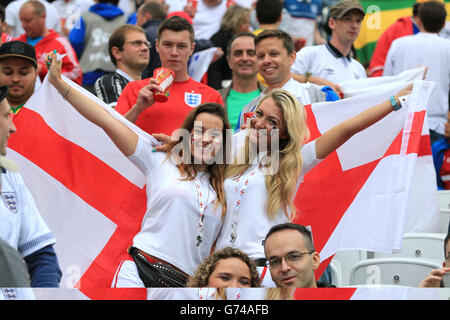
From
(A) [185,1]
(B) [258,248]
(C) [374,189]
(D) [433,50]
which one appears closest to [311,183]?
(C) [374,189]

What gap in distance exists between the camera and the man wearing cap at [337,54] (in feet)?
26.6

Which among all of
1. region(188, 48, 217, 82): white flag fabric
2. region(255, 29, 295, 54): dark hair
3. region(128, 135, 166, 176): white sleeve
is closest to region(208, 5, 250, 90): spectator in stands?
region(188, 48, 217, 82): white flag fabric

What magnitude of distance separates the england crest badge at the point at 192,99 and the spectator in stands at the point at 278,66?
390mm

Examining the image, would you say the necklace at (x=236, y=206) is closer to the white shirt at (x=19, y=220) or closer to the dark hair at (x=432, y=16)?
the white shirt at (x=19, y=220)

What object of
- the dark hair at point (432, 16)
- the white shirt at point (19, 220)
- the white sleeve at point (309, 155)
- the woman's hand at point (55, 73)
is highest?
the dark hair at point (432, 16)

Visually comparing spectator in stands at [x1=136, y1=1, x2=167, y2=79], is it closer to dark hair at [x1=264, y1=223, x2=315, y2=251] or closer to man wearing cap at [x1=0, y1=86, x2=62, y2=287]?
dark hair at [x1=264, y1=223, x2=315, y2=251]

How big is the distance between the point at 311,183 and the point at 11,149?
2100 millimetres

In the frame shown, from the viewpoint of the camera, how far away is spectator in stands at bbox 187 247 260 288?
15.1ft

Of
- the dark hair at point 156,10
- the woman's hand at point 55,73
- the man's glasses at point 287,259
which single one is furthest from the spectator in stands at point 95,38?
the man's glasses at point 287,259

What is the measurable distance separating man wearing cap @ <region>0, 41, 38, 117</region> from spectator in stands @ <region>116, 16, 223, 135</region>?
0.84 meters

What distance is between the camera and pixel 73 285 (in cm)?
573

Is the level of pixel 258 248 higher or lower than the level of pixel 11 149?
lower

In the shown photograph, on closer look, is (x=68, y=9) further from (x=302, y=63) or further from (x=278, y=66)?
(x=278, y=66)

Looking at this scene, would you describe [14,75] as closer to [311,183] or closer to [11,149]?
[11,149]
